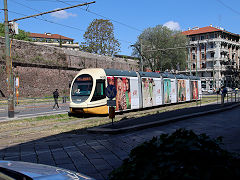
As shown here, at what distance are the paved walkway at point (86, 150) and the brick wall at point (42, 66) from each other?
23839mm

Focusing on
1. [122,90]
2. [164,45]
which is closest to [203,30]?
[164,45]

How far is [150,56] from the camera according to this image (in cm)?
5775

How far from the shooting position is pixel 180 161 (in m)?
2.33

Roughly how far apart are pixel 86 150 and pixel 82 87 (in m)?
9.14

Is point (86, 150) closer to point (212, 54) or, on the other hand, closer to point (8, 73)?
point (8, 73)

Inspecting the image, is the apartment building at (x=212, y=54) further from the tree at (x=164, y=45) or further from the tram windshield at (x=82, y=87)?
the tram windshield at (x=82, y=87)

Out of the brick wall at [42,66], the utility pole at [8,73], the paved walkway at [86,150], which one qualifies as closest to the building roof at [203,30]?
the brick wall at [42,66]

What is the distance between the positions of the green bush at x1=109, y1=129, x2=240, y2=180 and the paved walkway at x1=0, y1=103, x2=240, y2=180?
266 cm

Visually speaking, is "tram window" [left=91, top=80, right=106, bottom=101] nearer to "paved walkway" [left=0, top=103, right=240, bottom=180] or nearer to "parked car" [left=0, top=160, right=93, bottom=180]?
"paved walkway" [left=0, top=103, right=240, bottom=180]

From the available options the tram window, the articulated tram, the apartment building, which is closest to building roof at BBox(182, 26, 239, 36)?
the apartment building

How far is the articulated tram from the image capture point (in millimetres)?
15852

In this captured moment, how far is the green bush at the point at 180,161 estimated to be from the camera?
2133mm

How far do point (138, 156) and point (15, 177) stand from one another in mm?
1103

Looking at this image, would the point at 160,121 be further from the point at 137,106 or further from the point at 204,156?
the point at 204,156
